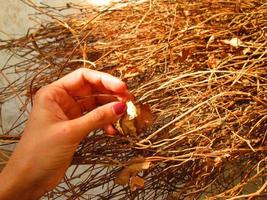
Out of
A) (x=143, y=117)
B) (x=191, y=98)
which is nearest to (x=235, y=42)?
(x=191, y=98)

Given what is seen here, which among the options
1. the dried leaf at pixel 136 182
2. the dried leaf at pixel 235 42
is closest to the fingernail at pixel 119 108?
the dried leaf at pixel 136 182

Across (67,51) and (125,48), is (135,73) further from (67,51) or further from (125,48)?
(67,51)

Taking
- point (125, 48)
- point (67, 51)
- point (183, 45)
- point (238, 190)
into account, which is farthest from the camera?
point (67, 51)

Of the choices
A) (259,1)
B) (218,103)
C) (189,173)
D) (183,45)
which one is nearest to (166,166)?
(189,173)

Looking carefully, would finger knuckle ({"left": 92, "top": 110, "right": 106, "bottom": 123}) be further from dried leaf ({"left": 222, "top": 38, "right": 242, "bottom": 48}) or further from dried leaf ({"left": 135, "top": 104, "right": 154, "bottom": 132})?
dried leaf ({"left": 222, "top": 38, "right": 242, "bottom": 48})

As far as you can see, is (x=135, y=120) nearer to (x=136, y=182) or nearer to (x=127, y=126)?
(x=127, y=126)
